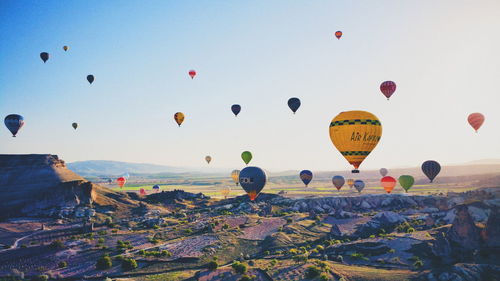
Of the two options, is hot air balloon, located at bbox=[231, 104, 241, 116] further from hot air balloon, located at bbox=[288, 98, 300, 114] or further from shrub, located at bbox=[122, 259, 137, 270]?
shrub, located at bbox=[122, 259, 137, 270]

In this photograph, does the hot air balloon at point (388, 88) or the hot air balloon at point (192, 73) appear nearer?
the hot air balloon at point (388, 88)

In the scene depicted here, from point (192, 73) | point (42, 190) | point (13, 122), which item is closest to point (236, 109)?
point (192, 73)

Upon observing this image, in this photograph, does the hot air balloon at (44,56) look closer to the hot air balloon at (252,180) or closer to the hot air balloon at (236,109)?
the hot air balloon at (236,109)

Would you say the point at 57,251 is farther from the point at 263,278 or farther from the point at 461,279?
the point at 461,279

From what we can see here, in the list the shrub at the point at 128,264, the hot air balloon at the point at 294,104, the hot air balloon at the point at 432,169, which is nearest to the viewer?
the shrub at the point at 128,264

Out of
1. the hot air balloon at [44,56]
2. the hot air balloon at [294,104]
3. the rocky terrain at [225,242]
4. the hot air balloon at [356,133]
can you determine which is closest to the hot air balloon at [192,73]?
the hot air balloon at [294,104]

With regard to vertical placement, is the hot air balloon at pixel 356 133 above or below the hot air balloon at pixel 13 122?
below

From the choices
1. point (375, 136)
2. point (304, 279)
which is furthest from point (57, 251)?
point (375, 136)

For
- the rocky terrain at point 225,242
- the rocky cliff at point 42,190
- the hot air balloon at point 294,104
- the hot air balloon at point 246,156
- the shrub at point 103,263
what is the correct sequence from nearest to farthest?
1. the rocky terrain at point 225,242
2. the shrub at point 103,263
3. the hot air balloon at point 294,104
4. the rocky cliff at point 42,190
5. the hot air balloon at point 246,156
